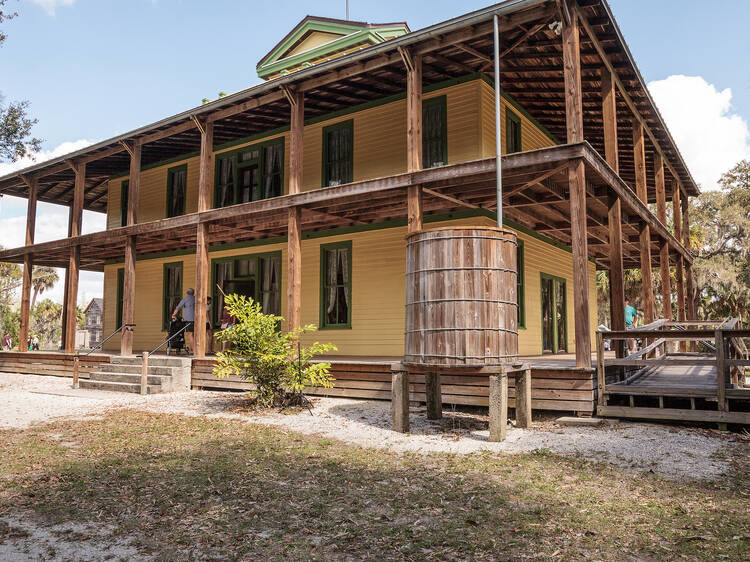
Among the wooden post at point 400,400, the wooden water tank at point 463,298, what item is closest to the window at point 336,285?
the wooden post at point 400,400

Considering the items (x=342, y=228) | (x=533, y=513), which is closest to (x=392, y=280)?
(x=342, y=228)

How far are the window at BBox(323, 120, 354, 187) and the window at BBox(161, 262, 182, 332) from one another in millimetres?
6700

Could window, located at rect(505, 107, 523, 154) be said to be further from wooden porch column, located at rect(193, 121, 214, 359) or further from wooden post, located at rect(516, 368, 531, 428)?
wooden porch column, located at rect(193, 121, 214, 359)

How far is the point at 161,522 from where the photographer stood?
427 centimetres

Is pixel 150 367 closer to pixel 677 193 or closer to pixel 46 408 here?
pixel 46 408

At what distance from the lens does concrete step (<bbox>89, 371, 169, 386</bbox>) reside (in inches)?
502

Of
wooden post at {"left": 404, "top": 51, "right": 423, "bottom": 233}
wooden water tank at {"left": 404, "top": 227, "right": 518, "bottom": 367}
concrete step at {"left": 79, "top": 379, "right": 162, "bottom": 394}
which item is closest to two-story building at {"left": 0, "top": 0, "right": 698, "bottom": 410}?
wooden post at {"left": 404, "top": 51, "right": 423, "bottom": 233}

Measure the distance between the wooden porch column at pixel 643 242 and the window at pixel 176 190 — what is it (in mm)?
12894

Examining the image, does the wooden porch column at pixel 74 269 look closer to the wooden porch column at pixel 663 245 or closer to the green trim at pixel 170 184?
the green trim at pixel 170 184

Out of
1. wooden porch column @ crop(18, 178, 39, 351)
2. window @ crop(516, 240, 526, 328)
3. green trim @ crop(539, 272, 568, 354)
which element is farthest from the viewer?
wooden porch column @ crop(18, 178, 39, 351)

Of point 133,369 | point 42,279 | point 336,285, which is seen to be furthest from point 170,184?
point 42,279

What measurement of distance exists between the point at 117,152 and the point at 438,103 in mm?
9309

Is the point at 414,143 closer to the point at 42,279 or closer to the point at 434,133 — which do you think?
the point at 434,133

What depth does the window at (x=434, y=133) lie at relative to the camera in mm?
12844
